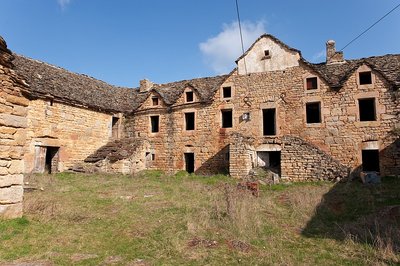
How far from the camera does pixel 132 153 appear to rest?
18219 mm

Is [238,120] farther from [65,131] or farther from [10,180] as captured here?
[10,180]

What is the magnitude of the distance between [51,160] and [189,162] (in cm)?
861

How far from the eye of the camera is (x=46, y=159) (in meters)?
17.2

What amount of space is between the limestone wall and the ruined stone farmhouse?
8.78m

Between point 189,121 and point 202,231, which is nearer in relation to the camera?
point 202,231

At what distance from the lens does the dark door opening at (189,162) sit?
18.9 meters

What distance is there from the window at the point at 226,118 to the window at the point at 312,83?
5008 millimetres

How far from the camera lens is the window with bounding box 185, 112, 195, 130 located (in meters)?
19.4

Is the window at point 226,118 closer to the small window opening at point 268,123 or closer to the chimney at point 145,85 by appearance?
the small window opening at point 268,123

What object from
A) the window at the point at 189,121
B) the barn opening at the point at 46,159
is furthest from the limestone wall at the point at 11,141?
the window at the point at 189,121

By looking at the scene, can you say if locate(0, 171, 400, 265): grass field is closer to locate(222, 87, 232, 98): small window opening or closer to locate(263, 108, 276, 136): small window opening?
locate(263, 108, 276, 136): small window opening

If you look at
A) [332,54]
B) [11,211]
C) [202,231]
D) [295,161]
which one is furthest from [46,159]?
[332,54]


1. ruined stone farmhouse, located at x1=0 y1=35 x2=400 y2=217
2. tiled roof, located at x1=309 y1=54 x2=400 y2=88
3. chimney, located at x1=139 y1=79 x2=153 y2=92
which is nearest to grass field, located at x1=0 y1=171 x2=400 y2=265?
ruined stone farmhouse, located at x1=0 y1=35 x2=400 y2=217

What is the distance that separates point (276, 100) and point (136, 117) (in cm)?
1018
